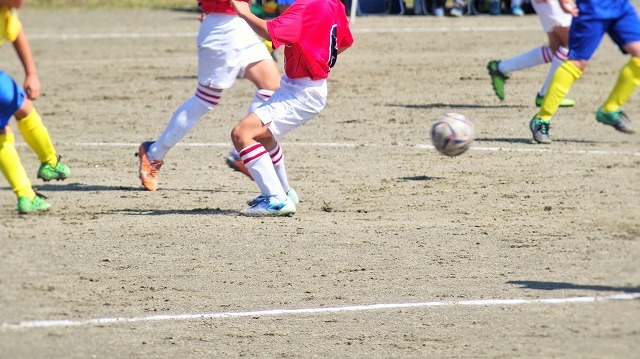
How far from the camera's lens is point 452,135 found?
10.9 m

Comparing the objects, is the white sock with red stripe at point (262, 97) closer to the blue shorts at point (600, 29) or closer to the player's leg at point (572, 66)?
the player's leg at point (572, 66)

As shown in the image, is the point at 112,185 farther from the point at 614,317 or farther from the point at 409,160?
the point at 614,317

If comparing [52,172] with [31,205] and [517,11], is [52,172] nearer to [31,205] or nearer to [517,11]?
[31,205]

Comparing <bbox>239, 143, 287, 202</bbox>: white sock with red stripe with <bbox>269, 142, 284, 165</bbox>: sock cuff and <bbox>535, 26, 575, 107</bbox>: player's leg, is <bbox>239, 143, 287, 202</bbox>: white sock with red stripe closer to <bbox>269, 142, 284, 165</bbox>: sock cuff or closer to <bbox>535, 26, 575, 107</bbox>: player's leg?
<bbox>269, 142, 284, 165</bbox>: sock cuff

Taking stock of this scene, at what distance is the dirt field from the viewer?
7180 mm

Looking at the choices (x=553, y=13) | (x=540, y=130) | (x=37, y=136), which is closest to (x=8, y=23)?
(x=37, y=136)

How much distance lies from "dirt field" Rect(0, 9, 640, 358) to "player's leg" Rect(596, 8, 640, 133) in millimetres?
292

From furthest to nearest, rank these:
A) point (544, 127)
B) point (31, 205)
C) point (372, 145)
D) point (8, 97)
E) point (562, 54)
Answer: point (562, 54) < point (372, 145) < point (544, 127) < point (31, 205) < point (8, 97)

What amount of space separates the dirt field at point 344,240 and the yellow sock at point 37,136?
1.28 feet

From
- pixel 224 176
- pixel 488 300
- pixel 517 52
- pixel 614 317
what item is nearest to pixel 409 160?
pixel 224 176

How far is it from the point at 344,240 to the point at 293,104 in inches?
44.7

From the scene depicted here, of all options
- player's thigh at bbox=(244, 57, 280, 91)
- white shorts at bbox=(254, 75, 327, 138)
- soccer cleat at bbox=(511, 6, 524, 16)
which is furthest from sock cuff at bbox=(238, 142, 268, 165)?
soccer cleat at bbox=(511, 6, 524, 16)

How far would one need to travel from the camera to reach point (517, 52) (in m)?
19.9

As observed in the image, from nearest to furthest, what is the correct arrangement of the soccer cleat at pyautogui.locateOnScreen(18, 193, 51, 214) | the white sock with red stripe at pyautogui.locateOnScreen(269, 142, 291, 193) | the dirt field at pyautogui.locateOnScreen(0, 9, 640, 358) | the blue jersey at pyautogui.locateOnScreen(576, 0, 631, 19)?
1. the dirt field at pyautogui.locateOnScreen(0, 9, 640, 358)
2. the soccer cleat at pyautogui.locateOnScreen(18, 193, 51, 214)
3. the white sock with red stripe at pyautogui.locateOnScreen(269, 142, 291, 193)
4. the blue jersey at pyautogui.locateOnScreen(576, 0, 631, 19)
